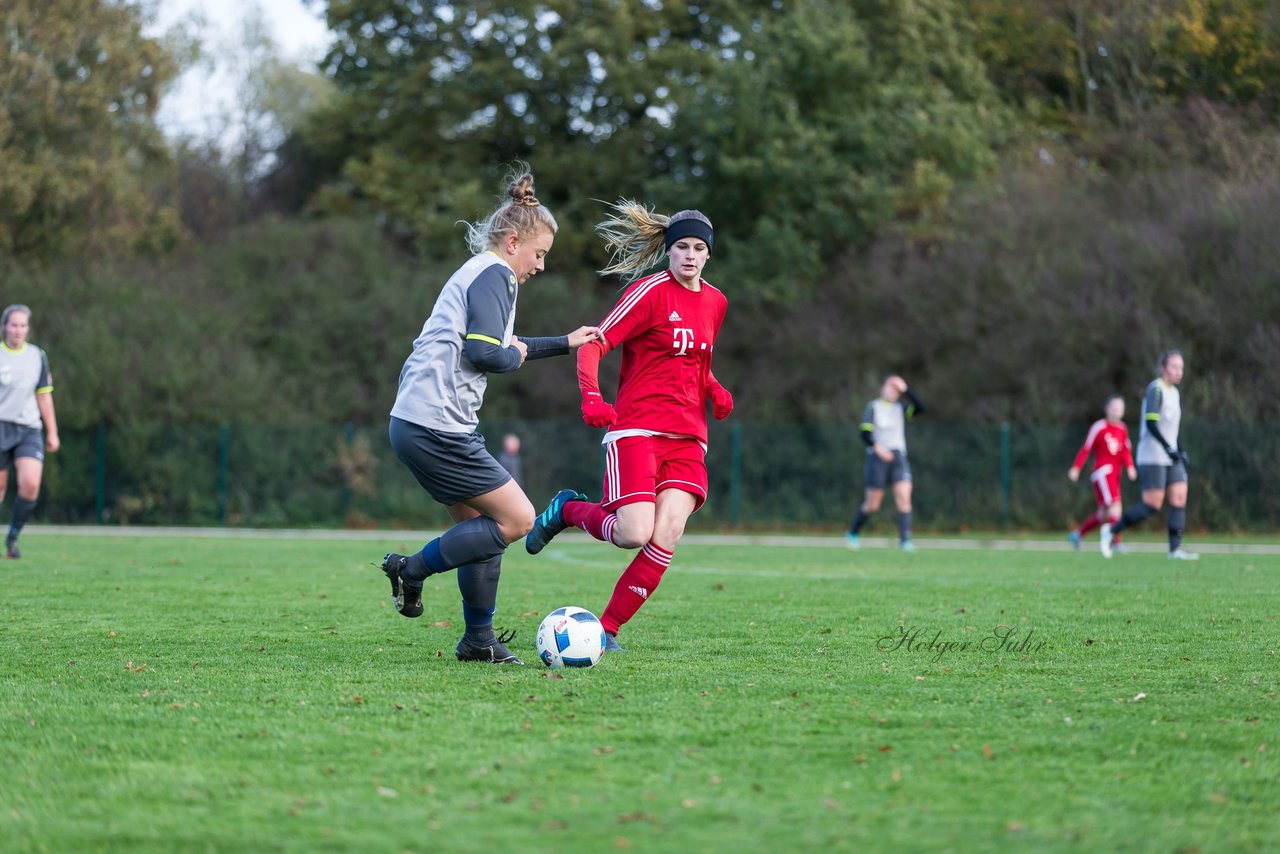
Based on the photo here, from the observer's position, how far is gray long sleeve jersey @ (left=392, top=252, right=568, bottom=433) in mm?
6164

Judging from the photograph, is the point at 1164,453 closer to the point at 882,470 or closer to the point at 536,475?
the point at 882,470

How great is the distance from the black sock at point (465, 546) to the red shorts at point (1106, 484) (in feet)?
39.9

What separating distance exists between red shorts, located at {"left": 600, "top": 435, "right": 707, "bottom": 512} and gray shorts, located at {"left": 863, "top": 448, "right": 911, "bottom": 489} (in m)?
11.0

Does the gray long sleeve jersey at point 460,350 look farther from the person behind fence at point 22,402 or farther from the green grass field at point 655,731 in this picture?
the person behind fence at point 22,402

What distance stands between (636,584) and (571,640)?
717mm

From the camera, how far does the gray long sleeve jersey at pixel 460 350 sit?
6.16 m

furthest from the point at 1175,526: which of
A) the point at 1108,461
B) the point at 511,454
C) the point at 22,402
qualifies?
the point at 511,454

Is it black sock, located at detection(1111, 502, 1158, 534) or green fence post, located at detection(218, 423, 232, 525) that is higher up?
green fence post, located at detection(218, 423, 232, 525)

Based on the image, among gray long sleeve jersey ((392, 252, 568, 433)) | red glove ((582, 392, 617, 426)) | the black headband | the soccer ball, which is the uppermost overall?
the black headband

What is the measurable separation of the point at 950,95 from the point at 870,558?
1826 cm

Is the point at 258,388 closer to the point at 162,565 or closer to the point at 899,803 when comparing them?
the point at 162,565
